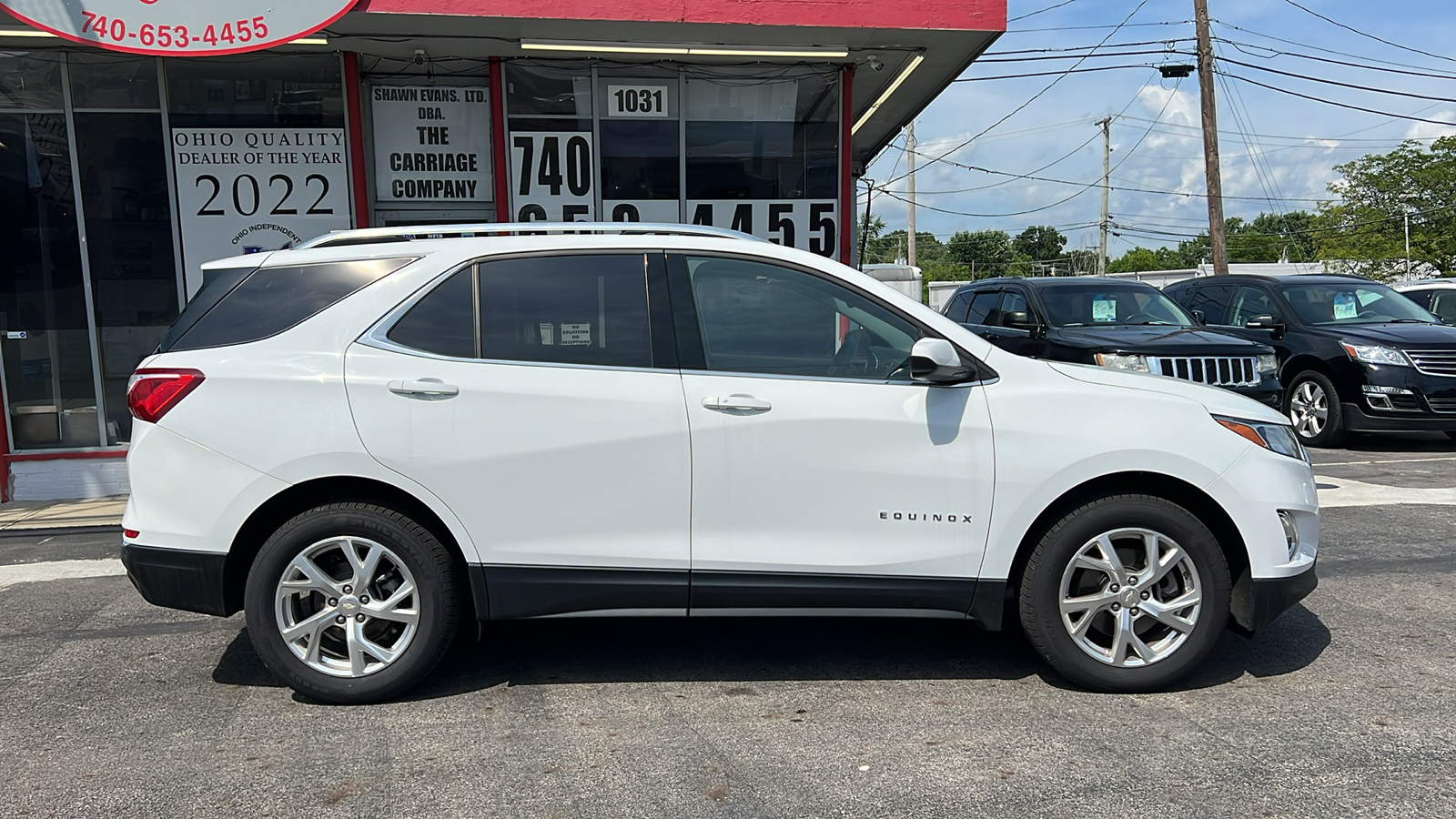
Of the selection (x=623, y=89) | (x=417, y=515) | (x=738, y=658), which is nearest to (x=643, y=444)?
(x=417, y=515)

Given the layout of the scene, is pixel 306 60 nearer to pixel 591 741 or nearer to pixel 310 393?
pixel 310 393

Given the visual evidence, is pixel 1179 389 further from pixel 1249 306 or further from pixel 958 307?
pixel 1249 306

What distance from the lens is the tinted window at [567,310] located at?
3.98m

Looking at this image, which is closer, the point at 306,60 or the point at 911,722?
the point at 911,722

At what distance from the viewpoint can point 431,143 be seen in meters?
9.73

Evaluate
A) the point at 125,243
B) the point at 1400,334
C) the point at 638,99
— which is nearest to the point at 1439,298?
the point at 1400,334

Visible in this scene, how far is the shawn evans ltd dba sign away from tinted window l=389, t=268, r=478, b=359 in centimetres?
474

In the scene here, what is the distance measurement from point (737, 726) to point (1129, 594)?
157 cm

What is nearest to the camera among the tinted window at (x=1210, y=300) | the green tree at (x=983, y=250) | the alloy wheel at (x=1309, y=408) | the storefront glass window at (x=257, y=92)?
the storefront glass window at (x=257, y=92)

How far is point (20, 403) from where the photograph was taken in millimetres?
8836

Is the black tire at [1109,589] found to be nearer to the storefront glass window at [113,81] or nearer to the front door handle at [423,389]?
the front door handle at [423,389]

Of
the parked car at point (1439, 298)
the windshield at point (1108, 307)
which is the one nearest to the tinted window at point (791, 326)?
the windshield at point (1108, 307)

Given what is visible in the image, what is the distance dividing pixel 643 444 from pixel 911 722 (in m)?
1.42

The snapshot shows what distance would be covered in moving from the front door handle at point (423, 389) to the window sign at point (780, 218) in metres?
6.17
